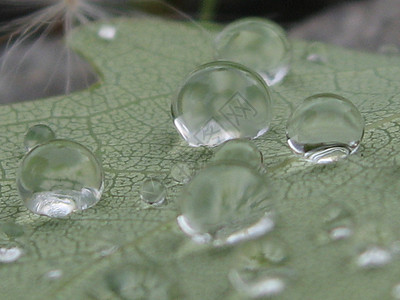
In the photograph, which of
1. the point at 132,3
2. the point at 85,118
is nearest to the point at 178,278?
the point at 85,118

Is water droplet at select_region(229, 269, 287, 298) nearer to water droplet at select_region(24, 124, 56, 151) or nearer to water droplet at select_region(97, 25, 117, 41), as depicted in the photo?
water droplet at select_region(24, 124, 56, 151)

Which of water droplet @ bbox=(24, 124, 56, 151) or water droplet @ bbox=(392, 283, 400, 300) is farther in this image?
water droplet @ bbox=(24, 124, 56, 151)

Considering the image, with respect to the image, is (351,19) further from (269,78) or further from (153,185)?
(153,185)

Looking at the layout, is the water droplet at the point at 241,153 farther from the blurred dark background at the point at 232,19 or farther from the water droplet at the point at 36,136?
the blurred dark background at the point at 232,19

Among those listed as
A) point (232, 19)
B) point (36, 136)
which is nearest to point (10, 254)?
point (36, 136)

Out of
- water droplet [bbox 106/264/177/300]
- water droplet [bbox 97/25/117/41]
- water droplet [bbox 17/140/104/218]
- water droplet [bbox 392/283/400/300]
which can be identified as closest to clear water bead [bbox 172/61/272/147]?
water droplet [bbox 17/140/104/218]

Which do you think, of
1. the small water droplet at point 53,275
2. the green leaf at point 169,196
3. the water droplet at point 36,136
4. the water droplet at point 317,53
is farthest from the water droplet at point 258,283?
the water droplet at point 317,53
